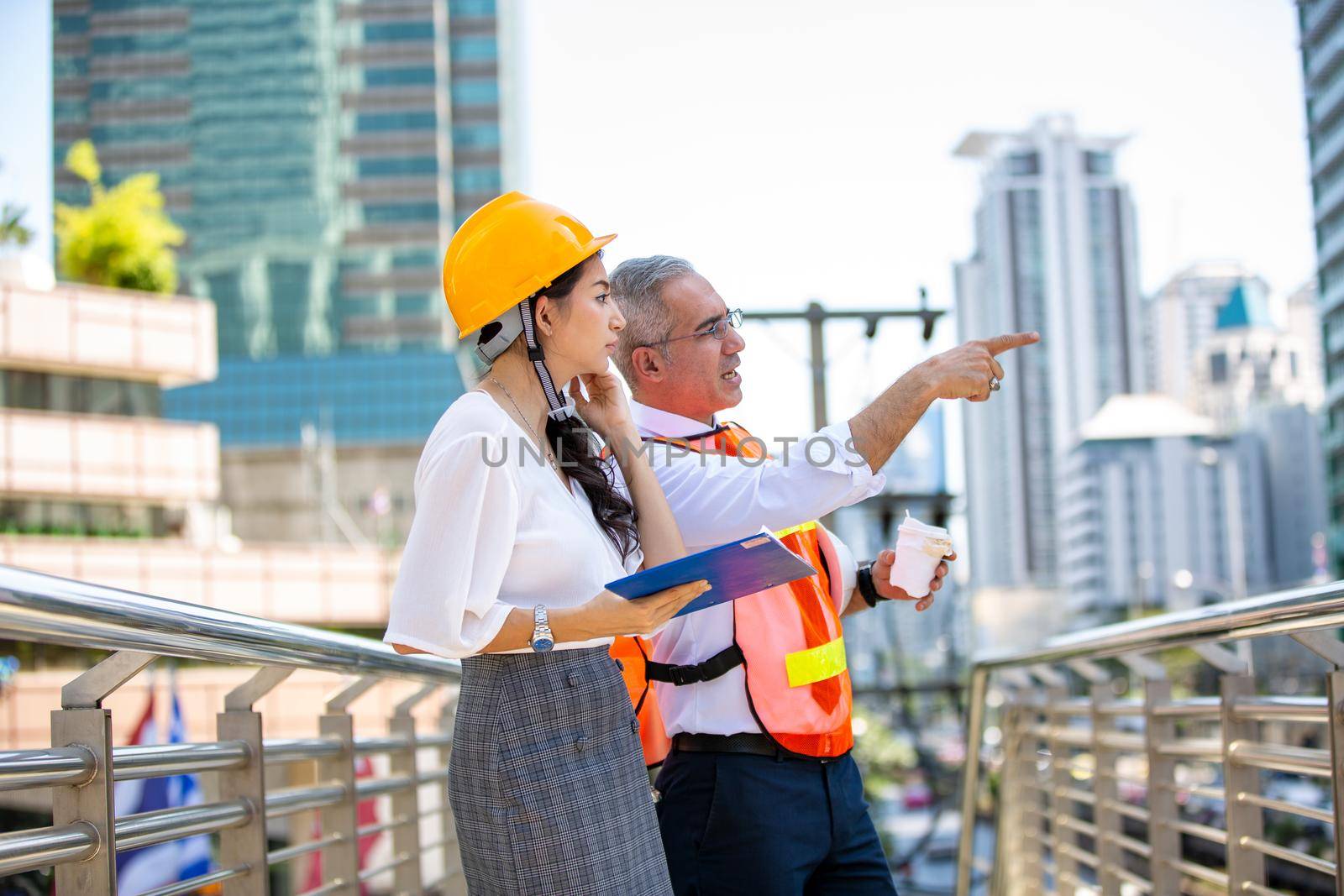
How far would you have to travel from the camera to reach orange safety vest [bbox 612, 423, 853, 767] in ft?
9.03

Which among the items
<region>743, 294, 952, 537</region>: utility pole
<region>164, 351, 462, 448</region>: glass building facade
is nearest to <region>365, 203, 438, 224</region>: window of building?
<region>164, 351, 462, 448</region>: glass building facade

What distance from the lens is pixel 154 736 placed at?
2050cm

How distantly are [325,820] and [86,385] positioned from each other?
27.8 meters

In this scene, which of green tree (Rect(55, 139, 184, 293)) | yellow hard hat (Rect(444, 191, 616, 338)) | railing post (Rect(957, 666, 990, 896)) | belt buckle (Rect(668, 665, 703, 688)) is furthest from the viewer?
green tree (Rect(55, 139, 184, 293))

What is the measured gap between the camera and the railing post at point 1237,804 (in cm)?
340

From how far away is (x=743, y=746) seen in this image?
2.76 m

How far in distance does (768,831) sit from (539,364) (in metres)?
1.02

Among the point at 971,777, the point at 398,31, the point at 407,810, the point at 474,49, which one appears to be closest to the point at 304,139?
the point at 398,31

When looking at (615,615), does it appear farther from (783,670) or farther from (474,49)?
A: (474,49)

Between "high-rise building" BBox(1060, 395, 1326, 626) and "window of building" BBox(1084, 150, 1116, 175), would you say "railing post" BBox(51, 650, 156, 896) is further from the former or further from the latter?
"window of building" BBox(1084, 150, 1116, 175)

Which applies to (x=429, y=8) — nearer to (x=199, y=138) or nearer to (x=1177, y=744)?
(x=199, y=138)

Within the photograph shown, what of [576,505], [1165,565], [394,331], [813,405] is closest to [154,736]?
[813,405]

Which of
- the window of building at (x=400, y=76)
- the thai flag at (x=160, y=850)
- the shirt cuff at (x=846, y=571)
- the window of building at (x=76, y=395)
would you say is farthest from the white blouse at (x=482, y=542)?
the window of building at (x=400, y=76)

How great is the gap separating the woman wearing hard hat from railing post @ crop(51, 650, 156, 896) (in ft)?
1.49
